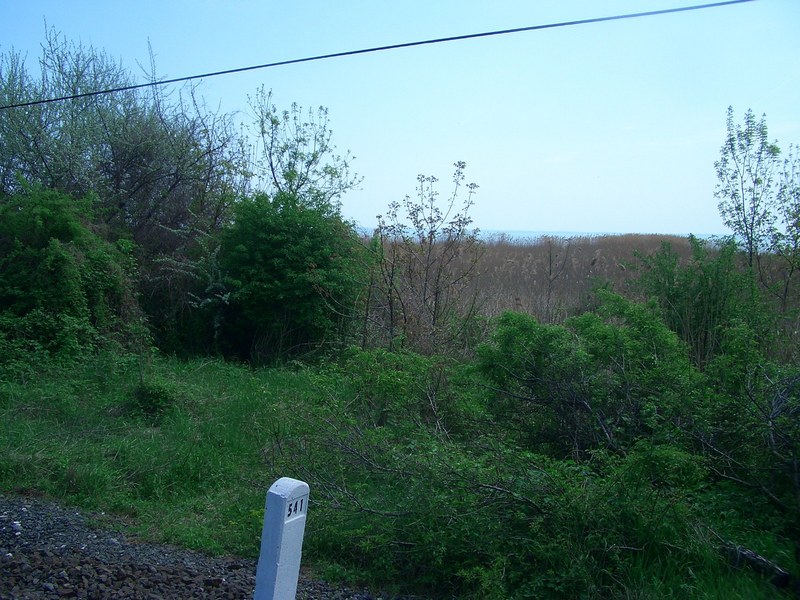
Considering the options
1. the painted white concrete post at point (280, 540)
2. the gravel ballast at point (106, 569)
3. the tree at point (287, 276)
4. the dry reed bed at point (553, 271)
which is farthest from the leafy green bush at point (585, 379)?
the tree at point (287, 276)

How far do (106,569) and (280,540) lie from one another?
7.07 feet

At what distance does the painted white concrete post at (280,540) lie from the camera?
11.2 ft

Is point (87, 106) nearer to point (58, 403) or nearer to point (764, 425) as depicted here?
point (58, 403)

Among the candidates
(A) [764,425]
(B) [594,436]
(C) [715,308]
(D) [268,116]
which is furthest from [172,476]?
(D) [268,116]

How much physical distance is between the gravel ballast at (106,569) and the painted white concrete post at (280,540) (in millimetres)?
1333

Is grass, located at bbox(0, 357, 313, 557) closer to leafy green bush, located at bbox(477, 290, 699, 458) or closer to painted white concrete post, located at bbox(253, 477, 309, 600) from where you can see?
painted white concrete post, located at bbox(253, 477, 309, 600)

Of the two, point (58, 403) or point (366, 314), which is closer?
point (58, 403)

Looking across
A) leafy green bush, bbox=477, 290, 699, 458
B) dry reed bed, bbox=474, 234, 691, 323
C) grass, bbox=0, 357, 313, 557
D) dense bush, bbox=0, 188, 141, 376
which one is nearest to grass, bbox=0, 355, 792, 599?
grass, bbox=0, 357, 313, 557

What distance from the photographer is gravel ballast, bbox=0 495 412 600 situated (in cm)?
462

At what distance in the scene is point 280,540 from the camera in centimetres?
342

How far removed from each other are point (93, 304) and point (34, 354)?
1602 millimetres

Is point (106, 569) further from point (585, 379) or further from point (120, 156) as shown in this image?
point (120, 156)

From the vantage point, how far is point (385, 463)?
5.78 m

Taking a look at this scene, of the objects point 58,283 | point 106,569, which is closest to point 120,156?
point 58,283
